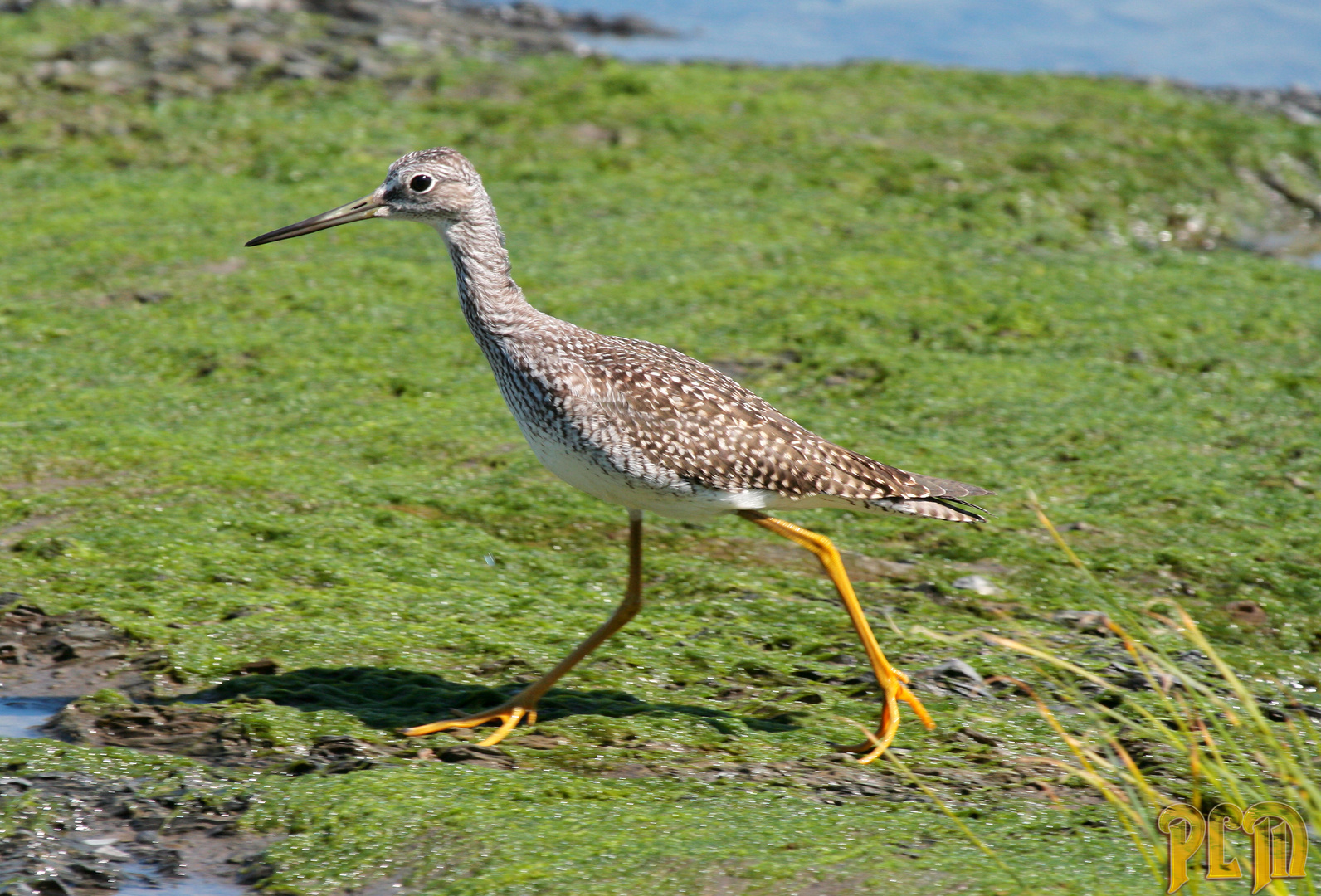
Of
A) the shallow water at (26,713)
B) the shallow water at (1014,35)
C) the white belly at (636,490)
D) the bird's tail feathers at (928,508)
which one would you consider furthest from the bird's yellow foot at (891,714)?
the shallow water at (1014,35)

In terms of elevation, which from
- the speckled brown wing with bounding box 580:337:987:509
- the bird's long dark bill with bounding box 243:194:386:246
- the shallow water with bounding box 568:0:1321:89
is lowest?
the speckled brown wing with bounding box 580:337:987:509

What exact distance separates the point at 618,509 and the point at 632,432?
2362 millimetres

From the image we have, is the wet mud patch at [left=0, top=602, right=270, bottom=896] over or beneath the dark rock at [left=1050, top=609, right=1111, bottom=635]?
beneath

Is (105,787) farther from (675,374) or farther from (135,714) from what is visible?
(675,374)

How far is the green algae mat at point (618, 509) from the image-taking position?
Answer: 200 inches

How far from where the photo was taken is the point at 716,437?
222 inches

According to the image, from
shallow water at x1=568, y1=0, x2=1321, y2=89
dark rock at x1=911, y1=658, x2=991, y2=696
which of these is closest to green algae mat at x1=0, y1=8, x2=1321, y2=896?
dark rock at x1=911, y1=658, x2=991, y2=696

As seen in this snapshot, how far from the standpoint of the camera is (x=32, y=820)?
4.76 meters

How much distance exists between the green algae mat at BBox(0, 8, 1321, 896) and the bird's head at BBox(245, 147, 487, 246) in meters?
1.68

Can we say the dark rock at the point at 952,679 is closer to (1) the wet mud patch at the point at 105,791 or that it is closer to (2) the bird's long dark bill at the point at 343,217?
(1) the wet mud patch at the point at 105,791

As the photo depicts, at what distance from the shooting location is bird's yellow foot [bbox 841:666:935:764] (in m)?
5.52

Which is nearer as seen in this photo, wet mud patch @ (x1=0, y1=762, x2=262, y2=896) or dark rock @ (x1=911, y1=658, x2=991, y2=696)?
wet mud patch @ (x1=0, y1=762, x2=262, y2=896)

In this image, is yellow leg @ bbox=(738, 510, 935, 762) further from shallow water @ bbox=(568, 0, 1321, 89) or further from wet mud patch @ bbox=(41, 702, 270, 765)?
shallow water @ bbox=(568, 0, 1321, 89)

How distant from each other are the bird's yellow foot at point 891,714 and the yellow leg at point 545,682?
1028 mm
